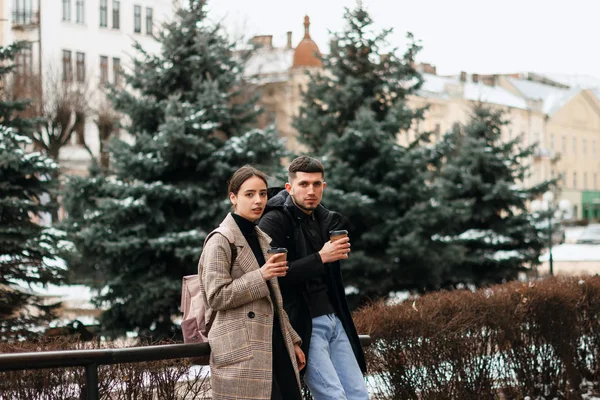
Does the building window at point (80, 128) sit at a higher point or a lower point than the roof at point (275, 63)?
lower

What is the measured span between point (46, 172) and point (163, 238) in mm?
2322

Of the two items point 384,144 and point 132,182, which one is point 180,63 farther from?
point 384,144

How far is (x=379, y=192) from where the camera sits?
2017 centimetres

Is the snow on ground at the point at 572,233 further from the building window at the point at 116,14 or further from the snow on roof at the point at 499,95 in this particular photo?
the building window at the point at 116,14

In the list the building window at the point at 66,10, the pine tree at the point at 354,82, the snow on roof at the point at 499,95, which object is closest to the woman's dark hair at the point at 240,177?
the pine tree at the point at 354,82

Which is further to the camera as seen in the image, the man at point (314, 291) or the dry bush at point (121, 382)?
the man at point (314, 291)

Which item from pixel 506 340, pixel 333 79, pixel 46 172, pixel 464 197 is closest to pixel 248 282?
pixel 506 340

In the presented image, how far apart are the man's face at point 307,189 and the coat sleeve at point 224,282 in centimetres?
65

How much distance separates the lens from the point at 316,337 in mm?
5434

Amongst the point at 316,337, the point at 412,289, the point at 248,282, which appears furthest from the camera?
the point at 412,289

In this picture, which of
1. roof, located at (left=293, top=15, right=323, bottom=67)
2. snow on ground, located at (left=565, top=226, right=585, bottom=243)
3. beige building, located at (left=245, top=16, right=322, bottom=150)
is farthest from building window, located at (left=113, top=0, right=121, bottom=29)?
snow on ground, located at (left=565, top=226, right=585, bottom=243)

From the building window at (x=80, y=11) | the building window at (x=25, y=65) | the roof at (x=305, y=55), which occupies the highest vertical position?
the building window at (x=80, y=11)

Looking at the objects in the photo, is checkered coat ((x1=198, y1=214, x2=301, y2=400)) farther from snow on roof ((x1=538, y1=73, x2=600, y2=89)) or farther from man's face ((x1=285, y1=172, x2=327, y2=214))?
snow on roof ((x1=538, y1=73, x2=600, y2=89))

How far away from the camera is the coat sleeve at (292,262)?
5281mm
